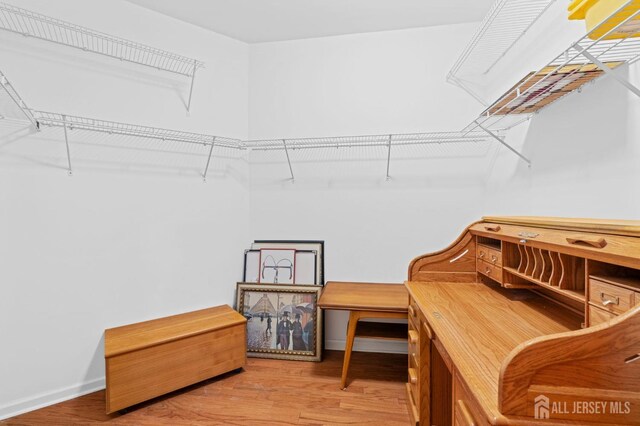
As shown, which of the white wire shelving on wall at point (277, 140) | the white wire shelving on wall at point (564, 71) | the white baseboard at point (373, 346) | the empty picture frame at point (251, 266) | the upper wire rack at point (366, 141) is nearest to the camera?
the white wire shelving on wall at point (564, 71)

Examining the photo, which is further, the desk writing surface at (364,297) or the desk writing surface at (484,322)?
the desk writing surface at (364,297)

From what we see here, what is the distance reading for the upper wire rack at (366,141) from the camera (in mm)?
2295

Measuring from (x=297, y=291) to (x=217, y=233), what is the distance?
32.8 inches

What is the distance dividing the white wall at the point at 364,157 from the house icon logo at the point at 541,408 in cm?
178

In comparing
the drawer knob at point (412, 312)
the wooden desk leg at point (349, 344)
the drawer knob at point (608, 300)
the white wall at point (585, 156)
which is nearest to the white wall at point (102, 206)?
the wooden desk leg at point (349, 344)

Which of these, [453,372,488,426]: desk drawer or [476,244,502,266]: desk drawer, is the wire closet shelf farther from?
[453,372,488,426]: desk drawer

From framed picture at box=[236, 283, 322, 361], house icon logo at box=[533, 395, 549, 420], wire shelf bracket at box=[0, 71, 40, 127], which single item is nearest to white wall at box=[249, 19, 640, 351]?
framed picture at box=[236, 283, 322, 361]

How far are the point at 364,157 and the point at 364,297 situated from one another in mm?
1148

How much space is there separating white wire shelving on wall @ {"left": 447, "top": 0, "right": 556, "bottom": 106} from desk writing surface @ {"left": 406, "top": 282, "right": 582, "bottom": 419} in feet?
4.77

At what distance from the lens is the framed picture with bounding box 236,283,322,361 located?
2.32 m

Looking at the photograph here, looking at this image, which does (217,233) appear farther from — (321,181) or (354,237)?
(354,237)

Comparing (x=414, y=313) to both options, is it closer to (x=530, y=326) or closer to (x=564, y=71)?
(x=530, y=326)

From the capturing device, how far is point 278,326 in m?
2.37

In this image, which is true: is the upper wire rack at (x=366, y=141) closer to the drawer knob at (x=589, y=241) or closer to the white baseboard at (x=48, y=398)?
the drawer knob at (x=589, y=241)
